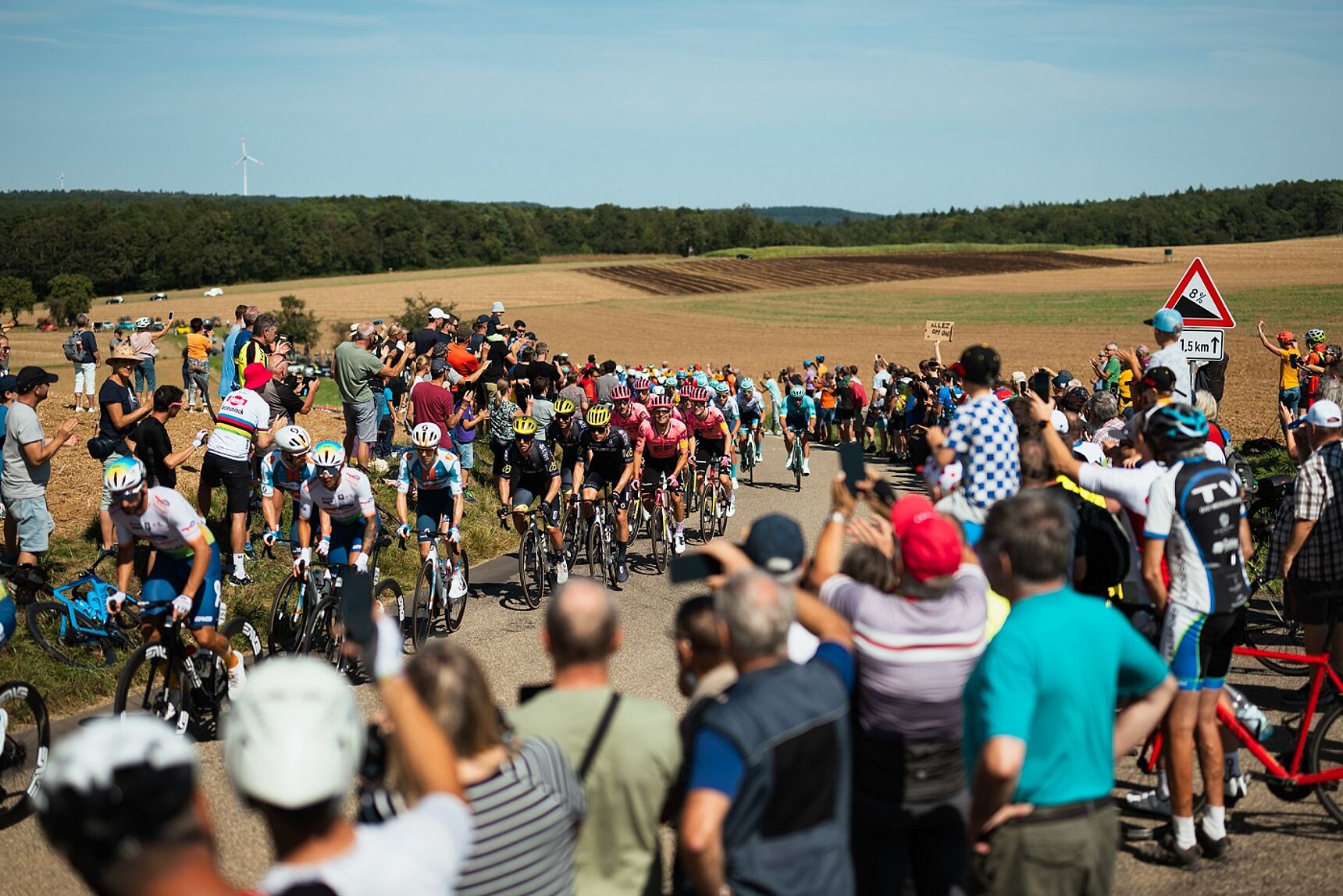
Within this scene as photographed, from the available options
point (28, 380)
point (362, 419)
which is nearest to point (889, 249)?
point (362, 419)

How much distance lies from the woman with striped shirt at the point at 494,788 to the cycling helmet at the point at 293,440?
20.5 ft

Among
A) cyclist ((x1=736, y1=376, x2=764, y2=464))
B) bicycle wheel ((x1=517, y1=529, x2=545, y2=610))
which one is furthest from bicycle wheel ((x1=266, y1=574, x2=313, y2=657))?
cyclist ((x1=736, y1=376, x2=764, y2=464))

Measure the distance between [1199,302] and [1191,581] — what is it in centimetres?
744

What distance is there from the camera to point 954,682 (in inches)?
161

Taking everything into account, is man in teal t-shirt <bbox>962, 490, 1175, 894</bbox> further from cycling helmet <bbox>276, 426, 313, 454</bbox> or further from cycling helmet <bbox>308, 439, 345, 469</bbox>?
cycling helmet <bbox>276, 426, 313, 454</bbox>

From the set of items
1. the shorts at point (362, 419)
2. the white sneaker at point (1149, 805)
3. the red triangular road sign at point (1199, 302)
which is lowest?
the white sneaker at point (1149, 805)

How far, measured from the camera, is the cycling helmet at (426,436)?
9.70m

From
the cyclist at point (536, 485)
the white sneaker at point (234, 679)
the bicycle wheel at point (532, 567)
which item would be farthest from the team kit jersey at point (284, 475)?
the bicycle wheel at point (532, 567)

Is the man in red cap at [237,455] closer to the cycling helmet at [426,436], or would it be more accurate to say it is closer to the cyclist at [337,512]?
the cyclist at [337,512]

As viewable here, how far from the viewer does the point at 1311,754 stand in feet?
20.2

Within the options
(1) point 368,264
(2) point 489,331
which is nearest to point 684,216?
(1) point 368,264

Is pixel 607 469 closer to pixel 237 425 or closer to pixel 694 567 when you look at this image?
pixel 237 425

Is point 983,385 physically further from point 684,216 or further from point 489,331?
point 684,216

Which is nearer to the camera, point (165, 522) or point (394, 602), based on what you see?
point (165, 522)
